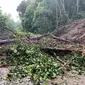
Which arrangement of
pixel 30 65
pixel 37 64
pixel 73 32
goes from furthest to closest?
pixel 73 32, pixel 37 64, pixel 30 65

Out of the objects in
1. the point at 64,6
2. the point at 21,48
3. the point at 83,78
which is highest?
the point at 64,6

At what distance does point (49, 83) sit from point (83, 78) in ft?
5.08

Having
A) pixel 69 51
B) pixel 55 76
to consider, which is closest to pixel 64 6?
pixel 69 51

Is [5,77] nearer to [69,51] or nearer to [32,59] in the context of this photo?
[32,59]

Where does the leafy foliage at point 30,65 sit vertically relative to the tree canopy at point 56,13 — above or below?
below

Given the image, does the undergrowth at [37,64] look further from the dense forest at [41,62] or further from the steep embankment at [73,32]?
the steep embankment at [73,32]

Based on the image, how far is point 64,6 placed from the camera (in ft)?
84.4

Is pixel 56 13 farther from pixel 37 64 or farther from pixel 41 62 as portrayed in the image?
pixel 37 64

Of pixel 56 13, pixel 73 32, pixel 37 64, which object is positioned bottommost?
pixel 73 32

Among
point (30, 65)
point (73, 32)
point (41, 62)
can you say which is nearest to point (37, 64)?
point (41, 62)

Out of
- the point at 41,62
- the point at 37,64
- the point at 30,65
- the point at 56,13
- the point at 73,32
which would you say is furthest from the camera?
the point at 56,13

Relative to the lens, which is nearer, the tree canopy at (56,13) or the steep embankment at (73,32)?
the steep embankment at (73,32)

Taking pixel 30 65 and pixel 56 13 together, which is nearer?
pixel 30 65

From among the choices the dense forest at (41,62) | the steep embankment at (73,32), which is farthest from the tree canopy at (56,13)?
the dense forest at (41,62)
